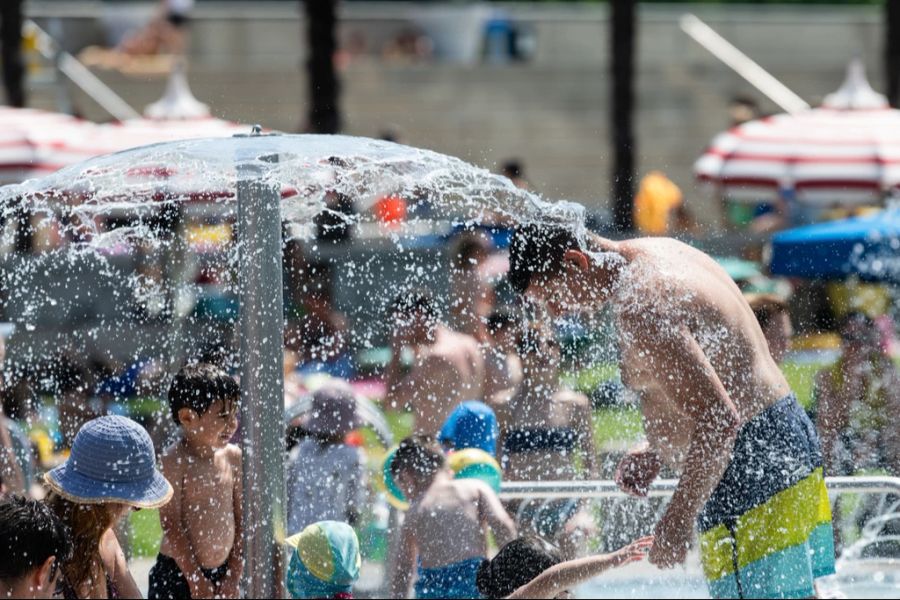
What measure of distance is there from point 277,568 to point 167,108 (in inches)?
262

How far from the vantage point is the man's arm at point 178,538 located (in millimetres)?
4879

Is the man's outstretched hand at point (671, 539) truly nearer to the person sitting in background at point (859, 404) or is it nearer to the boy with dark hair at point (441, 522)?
the boy with dark hair at point (441, 522)

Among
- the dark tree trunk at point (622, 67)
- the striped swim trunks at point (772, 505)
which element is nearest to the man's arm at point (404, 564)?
the striped swim trunks at point (772, 505)

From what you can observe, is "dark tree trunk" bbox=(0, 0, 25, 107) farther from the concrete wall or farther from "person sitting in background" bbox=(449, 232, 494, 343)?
"person sitting in background" bbox=(449, 232, 494, 343)

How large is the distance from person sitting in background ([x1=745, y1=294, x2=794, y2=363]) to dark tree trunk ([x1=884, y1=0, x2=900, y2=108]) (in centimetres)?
949

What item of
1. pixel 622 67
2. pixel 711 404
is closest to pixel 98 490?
pixel 711 404

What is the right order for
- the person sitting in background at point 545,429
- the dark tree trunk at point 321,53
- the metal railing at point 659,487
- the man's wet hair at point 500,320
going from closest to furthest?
the metal railing at point 659,487 → the person sitting in background at point 545,429 → the man's wet hair at point 500,320 → the dark tree trunk at point 321,53

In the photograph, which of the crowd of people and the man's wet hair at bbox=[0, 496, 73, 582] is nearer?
the man's wet hair at bbox=[0, 496, 73, 582]

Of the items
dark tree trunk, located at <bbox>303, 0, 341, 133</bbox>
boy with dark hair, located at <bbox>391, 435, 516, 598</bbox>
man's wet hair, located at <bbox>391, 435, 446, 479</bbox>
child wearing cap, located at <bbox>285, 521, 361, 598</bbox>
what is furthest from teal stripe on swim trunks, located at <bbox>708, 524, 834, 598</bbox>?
dark tree trunk, located at <bbox>303, 0, 341, 133</bbox>

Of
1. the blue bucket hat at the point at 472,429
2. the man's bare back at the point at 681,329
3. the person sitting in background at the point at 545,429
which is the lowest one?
the person sitting in background at the point at 545,429

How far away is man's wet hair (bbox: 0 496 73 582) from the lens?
3.39 m

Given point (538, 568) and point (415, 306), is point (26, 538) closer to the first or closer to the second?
point (538, 568)

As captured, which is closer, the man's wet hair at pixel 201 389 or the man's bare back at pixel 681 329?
the man's bare back at pixel 681 329

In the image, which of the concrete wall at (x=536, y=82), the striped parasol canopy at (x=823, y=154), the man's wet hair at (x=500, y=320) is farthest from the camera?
the concrete wall at (x=536, y=82)
